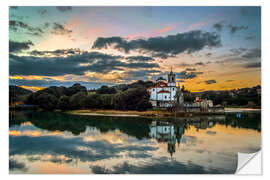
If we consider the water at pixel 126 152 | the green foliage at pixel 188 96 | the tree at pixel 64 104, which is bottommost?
the water at pixel 126 152

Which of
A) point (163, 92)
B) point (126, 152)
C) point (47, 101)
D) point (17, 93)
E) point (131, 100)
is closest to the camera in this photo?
point (126, 152)

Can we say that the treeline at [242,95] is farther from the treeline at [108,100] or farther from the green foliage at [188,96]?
the treeline at [108,100]

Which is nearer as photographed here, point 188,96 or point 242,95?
point 242,95

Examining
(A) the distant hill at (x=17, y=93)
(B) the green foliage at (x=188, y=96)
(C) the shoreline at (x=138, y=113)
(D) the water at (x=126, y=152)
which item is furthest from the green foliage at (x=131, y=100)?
(A) the distant hill at (x=17, y=93)

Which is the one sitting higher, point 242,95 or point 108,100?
point 242,95

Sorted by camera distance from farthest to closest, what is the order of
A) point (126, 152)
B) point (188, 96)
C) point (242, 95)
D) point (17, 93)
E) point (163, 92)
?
point (163, 92)
point (188, 96)
point (242, 95)
point (17, 93)
point (126, 152)

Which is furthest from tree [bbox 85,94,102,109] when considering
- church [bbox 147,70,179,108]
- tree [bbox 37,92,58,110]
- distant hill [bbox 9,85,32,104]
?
distant hill [bbox 9,85,32,104]

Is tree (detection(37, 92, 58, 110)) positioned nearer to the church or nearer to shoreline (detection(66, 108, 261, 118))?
shoreline (detection(66, 108, 261, 118))

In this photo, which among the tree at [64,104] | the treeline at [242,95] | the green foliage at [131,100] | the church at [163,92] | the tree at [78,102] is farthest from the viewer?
the church at [163,92]

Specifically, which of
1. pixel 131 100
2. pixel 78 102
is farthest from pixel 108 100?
pixel 78 102

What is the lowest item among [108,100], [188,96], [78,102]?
[78,102]

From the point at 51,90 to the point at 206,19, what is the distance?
7.91 m

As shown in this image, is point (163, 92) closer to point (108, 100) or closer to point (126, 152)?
point (108, 100)
